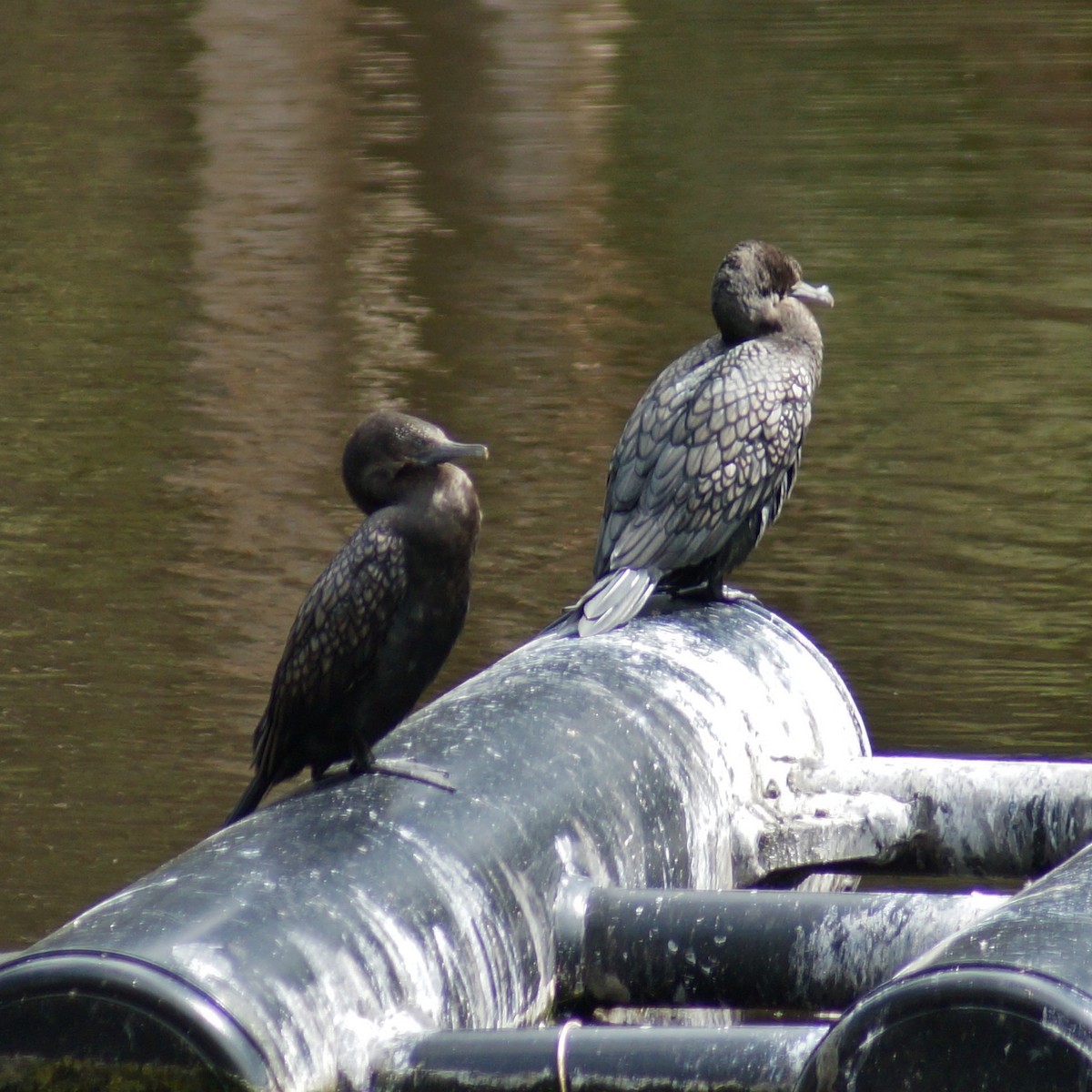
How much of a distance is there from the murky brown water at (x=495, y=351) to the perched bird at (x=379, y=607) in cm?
138

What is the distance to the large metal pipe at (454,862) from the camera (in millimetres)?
1816

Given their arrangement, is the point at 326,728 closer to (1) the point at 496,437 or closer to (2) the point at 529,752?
(2) the point at 529,752

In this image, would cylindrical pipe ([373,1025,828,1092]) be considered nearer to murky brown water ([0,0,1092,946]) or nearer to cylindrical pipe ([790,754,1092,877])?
cylindrical pipe ([790,754,1092,877])

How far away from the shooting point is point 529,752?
8.14ft

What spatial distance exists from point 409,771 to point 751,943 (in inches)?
17.2

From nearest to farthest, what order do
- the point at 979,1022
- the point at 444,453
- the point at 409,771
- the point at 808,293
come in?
the point at 979,1022 → the point at 409,771 → the point at 444,453 → the point at 808,293

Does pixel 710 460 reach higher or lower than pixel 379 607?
lower

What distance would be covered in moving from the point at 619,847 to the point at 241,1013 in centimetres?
80

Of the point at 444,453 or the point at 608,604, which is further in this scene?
the point at 608,604

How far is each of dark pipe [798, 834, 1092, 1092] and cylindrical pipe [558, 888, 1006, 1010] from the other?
1.71 ft

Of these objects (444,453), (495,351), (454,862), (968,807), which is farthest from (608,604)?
(495,351)

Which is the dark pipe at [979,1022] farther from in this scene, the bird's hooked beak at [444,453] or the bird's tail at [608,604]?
the bird's tail at [608,604]

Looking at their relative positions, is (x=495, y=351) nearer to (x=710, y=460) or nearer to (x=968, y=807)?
(x=710, y=460)

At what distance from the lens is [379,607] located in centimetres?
246
